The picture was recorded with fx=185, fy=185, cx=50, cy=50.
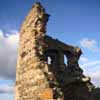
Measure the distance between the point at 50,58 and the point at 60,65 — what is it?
3.50 ft

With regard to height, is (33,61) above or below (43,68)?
above

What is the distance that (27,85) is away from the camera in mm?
8938

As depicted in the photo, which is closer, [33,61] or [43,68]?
[43,68]

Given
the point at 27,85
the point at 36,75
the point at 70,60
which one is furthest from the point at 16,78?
the point at 70,60

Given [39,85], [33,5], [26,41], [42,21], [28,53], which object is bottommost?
[39,85]

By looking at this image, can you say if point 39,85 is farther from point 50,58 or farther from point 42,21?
point 50,58

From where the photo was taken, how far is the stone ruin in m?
7.77

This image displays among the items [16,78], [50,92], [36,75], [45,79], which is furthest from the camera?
[16,78]

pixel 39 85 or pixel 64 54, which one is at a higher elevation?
pixel 64 54

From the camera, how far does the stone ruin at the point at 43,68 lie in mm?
7770

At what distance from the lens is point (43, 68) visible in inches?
327

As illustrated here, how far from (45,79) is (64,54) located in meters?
8.47

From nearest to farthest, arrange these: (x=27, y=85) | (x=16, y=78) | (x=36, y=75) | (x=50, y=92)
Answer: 1. (x=50, y=92)
2. (x=36, y=75)
3. (x=27, y=85)
4. (x=16, y=78)

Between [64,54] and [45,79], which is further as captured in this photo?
[64,54]
